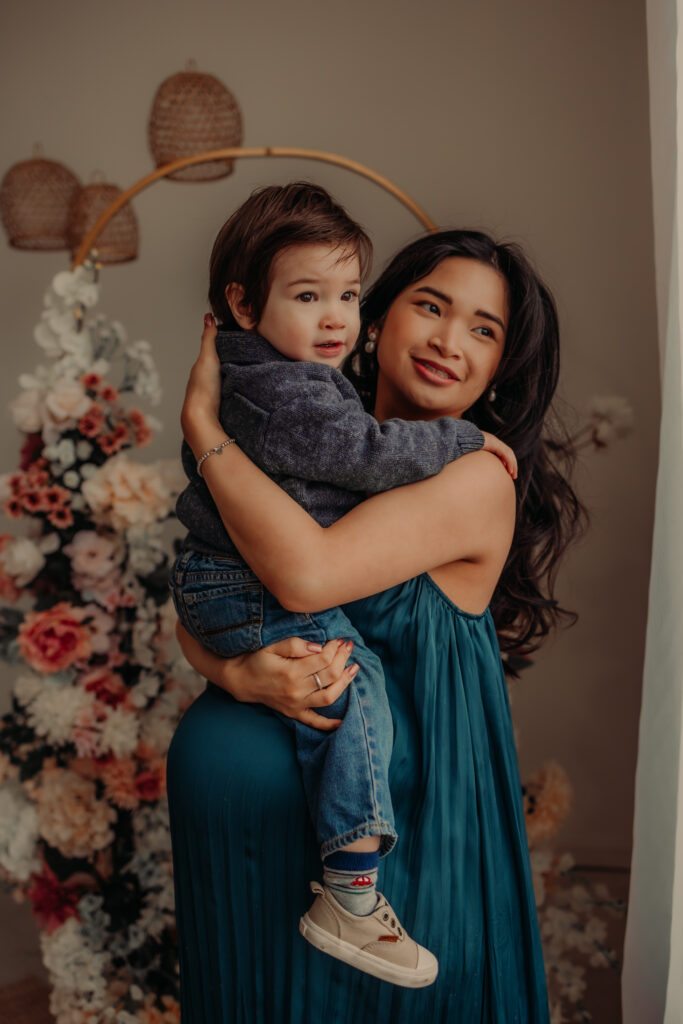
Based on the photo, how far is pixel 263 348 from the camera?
139 centimetres

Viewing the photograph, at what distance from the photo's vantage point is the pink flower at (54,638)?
204 cm

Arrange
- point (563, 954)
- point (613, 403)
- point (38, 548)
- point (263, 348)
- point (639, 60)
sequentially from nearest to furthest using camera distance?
point (263, 348) → point (38, 548) → point (613, 403) → point (563, 954) → point (639, 60)

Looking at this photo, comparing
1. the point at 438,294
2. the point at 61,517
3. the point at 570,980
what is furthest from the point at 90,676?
the point at 570,980

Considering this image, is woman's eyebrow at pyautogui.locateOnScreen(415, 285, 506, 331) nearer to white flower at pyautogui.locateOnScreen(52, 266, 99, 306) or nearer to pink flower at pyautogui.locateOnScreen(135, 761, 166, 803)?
white flower at pyautogui.locateOnScreen(52, 266, 99, 306)

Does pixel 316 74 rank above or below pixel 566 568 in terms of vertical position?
above

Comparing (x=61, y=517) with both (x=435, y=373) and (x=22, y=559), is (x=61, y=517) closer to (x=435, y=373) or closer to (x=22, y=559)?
(x=22, y=559)

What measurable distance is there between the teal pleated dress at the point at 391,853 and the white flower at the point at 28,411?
0.91 meters

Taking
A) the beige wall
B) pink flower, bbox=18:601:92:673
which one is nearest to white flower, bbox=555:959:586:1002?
the beige wall

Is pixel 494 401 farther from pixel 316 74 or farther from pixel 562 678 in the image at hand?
pixel 316 74

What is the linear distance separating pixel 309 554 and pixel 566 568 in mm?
2047

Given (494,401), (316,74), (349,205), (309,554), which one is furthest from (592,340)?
(309,554)

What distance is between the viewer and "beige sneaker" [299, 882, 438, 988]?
1.22m

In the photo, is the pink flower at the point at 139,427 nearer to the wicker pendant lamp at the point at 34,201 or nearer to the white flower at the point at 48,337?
the white flower at the point at 48,337

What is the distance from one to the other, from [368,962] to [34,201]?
2.31 meters
